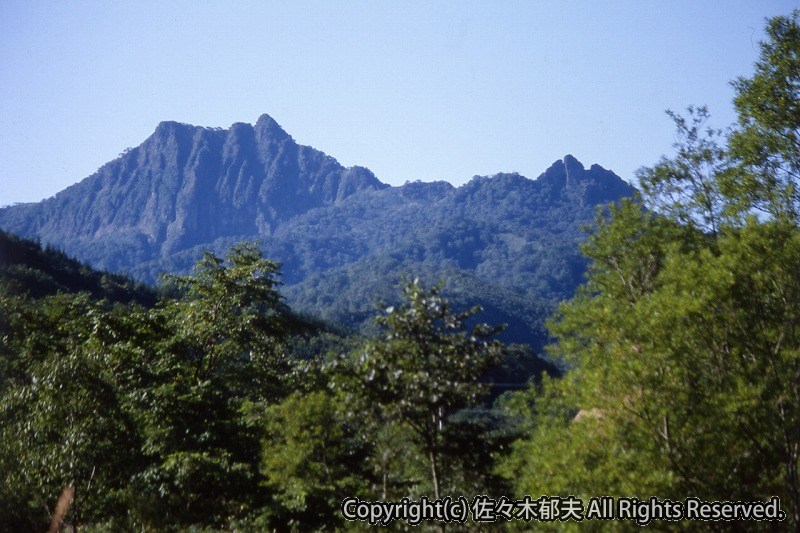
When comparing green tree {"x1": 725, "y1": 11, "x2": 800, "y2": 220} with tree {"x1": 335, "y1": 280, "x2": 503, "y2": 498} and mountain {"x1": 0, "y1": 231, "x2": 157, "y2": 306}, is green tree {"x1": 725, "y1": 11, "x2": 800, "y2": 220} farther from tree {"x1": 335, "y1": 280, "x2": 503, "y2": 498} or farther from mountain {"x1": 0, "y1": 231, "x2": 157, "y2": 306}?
mountain {"x1": 0, "y1": 231, "x2": 157, "y2": 306}

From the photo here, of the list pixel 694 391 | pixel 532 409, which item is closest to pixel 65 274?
pixel 532 409

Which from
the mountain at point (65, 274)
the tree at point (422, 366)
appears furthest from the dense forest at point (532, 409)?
the mountain at point (65, 274)

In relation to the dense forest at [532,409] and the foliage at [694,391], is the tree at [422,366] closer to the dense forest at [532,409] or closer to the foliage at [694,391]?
the dense forest at [532,409]

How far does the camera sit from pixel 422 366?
892cm

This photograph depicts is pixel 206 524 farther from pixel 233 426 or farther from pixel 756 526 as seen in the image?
pixel 756 526

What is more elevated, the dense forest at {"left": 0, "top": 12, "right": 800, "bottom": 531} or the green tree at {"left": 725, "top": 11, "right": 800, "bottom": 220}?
the green tree at {"left": 725, "top": 11, "right": 800, "bottom": 220}

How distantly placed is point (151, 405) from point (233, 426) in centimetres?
214

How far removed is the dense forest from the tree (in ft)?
0.10

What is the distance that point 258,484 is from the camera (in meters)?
13.9

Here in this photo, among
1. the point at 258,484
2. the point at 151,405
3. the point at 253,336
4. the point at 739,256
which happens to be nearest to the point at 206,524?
the point at 258,484

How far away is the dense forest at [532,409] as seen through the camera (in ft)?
27.9

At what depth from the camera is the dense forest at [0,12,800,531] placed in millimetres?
8500

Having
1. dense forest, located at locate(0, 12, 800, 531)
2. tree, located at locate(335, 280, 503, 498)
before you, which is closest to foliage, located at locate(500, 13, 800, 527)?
dense forest, located at locate(0, 12, 800, 531)

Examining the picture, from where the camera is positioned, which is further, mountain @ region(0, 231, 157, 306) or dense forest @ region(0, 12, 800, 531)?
mountain @ region(0, 231, 157, 306)
